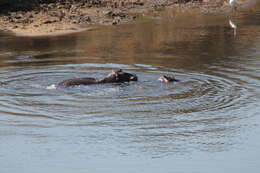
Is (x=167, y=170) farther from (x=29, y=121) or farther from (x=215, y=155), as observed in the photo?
(x=29, y=121)

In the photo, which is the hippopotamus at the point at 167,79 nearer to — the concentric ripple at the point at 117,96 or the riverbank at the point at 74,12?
the concentric ripple at the point at 117,96

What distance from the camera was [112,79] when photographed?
35.8 feet

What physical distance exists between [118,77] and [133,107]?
182 centimetres

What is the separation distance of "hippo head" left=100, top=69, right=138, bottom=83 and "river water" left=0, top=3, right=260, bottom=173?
281mm

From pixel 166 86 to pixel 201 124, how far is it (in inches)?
92.2

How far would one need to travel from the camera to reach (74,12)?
20156mm

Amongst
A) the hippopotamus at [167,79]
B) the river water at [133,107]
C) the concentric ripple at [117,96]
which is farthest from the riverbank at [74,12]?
the hippopotamus at [167,79]

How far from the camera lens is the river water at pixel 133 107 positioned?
272 inches

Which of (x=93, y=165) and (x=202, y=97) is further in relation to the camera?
(x=202, y=97)

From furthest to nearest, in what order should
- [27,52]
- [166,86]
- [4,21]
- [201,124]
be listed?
[4,21], [27,52], [166,86], [201,124]

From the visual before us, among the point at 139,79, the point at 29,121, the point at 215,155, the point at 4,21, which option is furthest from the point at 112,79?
the point at 4,21

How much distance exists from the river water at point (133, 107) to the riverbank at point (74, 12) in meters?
1.77

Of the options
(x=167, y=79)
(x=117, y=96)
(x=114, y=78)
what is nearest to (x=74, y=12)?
(x=114, y=78)

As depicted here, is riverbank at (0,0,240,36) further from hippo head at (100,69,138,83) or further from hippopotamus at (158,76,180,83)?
hippopotamus at (158,76,180,83)
